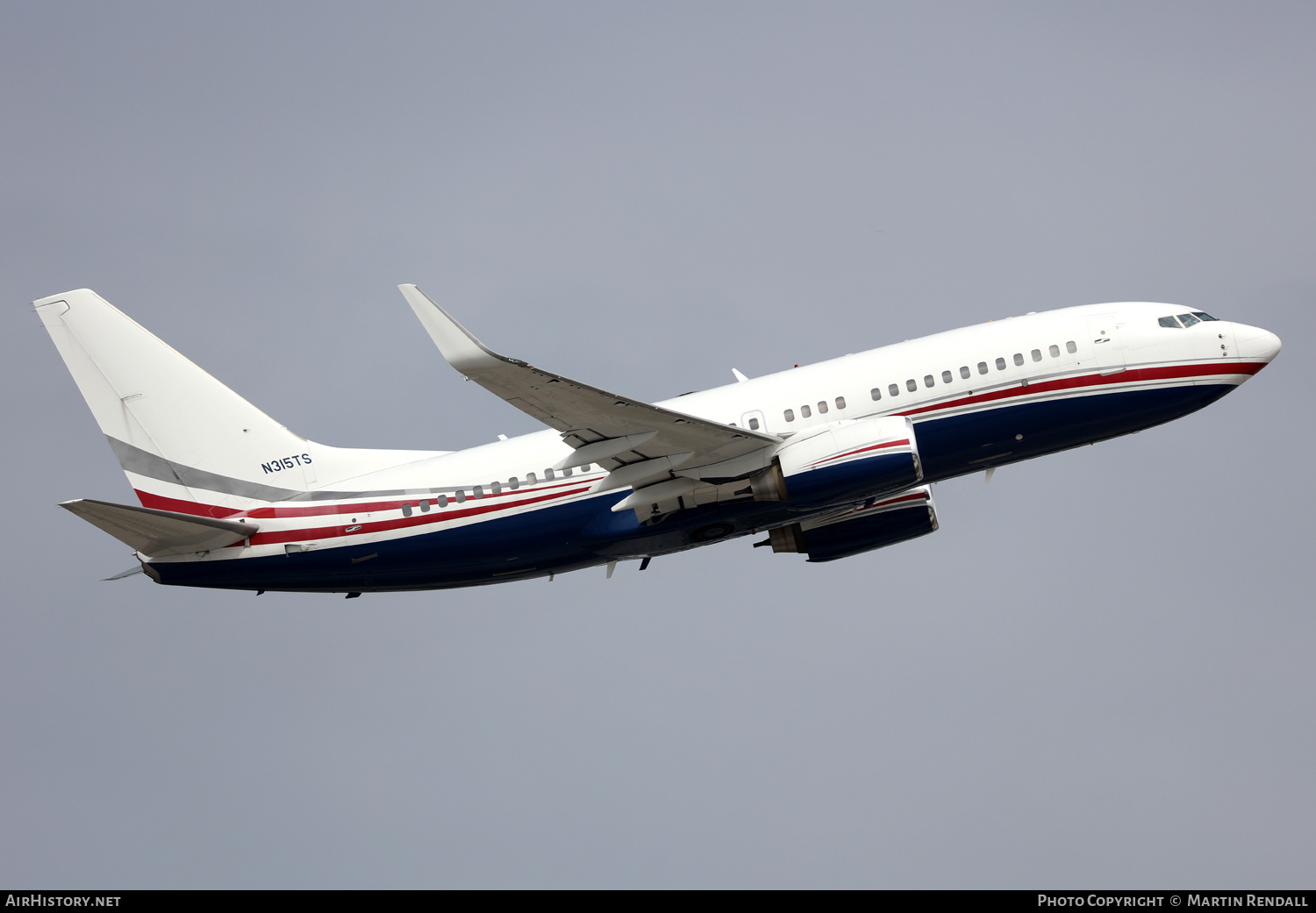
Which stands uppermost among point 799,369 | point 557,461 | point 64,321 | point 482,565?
point 64,321

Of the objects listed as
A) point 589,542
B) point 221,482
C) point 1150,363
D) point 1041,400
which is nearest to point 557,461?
point 589,542

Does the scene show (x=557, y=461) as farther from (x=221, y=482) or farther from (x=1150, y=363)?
(x=1150, y=363)

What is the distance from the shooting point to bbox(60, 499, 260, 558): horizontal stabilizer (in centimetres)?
3928

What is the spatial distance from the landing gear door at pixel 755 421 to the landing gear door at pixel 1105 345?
35.2 ft

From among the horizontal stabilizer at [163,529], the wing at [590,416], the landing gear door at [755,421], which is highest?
the landing gear door at [755,421]

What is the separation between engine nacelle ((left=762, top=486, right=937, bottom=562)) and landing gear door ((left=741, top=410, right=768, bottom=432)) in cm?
554

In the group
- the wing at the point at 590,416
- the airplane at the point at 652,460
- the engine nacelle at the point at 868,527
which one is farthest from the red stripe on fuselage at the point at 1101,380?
the wing at the point at 590,416

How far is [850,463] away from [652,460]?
6.13 metres

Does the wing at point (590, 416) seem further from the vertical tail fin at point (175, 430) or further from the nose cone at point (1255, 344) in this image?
the nose cone at point (1255, 344)

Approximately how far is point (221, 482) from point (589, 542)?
42.2 feet

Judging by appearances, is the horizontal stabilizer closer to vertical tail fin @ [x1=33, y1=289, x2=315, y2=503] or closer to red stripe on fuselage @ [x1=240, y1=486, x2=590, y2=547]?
red stripe on fuselage @ [x1=240, y1=486, x2=590, y2=547]

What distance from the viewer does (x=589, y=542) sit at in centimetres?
4219

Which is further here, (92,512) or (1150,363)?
(1150,363)

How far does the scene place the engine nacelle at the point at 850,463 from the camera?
39312mm
